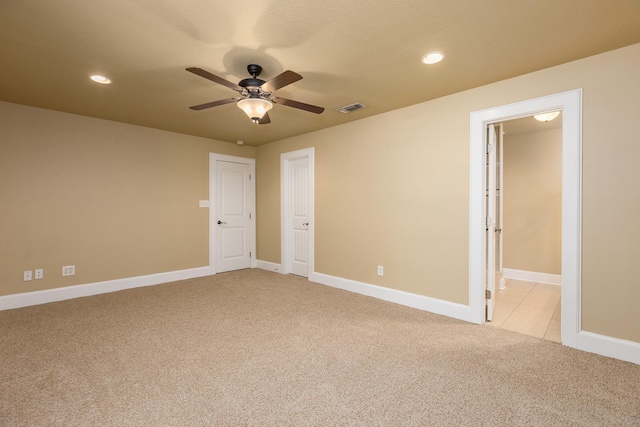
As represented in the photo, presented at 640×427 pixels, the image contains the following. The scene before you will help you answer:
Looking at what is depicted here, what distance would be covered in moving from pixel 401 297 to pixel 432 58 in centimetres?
271

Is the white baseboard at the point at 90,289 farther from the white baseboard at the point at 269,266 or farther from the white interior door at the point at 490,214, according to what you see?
the white interior door at the point at 490,214

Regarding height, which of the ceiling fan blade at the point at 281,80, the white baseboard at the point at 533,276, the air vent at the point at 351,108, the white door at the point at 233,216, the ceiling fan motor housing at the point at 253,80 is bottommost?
the white baseboard at the point at 533,276

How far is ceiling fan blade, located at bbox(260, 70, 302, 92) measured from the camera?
2051 millimetres

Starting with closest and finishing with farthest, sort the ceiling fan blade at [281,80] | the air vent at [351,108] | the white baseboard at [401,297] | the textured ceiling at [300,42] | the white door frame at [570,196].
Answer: the textured ceiling at [300,42] < the ceiling fan blade at [281,80] < the white door frame at [570,196] < the white baseboard at [401,297] < the air vent at [351,108]

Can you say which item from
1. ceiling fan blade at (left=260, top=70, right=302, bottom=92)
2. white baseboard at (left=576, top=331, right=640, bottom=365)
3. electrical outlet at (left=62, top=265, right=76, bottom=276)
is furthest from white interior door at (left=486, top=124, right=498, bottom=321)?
electrical outlet at (left=62, top=265, right=76, bottom=276)

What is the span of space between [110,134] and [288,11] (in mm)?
3833

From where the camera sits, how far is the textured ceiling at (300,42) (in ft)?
6.20

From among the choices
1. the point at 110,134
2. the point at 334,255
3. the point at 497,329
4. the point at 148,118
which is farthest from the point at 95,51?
the point at 497,329

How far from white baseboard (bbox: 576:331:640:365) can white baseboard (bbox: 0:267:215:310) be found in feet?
17.1

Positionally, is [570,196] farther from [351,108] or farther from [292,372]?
[292,372]

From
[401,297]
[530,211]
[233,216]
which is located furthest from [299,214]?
[530,211]

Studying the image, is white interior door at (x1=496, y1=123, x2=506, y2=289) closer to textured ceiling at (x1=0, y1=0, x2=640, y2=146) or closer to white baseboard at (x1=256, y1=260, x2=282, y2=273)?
textured ceiling at (x1=0, y1=0, x2=640, y2=146)

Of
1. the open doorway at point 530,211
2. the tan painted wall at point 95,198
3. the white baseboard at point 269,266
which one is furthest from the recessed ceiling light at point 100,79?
the open doorway at point 530,211

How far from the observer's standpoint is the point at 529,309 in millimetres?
3613
